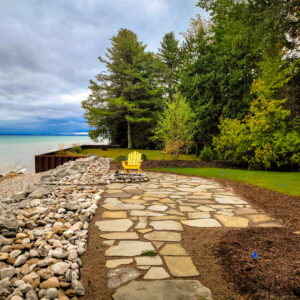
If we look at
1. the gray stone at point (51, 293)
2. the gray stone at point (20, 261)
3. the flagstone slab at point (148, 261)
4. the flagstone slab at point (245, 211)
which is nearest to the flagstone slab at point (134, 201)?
the flagstone slab at point (245, 211)

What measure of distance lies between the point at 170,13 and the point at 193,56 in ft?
25.8

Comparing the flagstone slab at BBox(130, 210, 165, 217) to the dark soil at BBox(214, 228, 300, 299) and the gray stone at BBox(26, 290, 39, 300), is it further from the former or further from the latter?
the gray stone at BBox(26, 290, 39, 300)

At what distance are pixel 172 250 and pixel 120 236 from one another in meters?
0.71

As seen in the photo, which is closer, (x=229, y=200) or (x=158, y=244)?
(x=158, y=244)

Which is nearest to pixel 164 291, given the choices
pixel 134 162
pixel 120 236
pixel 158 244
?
pixel 158 244

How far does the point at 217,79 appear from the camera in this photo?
46.3 feet

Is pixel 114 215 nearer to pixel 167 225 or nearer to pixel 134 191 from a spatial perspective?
pixel 167 225

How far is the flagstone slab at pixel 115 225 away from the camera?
3.01 m

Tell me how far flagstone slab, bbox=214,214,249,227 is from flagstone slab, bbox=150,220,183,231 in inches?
28.4

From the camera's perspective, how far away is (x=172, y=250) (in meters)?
2.42

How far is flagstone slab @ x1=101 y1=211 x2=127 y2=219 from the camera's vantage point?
343 cm

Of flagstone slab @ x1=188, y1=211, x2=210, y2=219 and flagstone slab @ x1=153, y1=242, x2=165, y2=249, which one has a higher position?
flagstone slab @ x1=153, y1=242, x2=165, y2=249

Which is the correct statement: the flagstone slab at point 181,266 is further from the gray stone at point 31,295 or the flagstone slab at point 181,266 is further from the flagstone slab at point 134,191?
the flagstone slab at point 134,191

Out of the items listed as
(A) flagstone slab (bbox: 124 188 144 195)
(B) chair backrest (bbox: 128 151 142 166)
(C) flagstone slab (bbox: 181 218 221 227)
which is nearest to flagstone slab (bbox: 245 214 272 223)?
(C) flagstone slab (bbox: 181 218 221 227)
